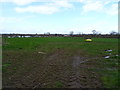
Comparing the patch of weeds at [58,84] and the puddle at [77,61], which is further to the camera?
the puddle at [77,61]

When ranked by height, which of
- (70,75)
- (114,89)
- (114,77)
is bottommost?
(70,75)

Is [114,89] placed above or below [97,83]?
above

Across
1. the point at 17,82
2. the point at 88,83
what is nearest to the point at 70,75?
the point at 88,83

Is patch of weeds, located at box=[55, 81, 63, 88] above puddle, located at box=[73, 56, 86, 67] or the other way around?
above

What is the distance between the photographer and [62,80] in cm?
631

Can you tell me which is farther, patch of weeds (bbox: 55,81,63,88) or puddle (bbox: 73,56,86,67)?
puddle (bbox: 73,56,86,67)

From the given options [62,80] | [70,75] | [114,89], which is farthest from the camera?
[70,75]

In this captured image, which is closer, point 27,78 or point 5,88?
point 5,88

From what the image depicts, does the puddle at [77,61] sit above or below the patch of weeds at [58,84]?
below

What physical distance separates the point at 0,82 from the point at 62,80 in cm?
202

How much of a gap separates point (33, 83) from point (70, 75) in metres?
1.79

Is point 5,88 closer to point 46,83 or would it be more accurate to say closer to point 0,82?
point 0,82

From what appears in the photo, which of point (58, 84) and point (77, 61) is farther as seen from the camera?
point (77, 61)

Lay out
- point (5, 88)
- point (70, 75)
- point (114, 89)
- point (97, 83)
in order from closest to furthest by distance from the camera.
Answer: point (114, 89) < point (5, 88) < point (97, 83) < point (70, 75)
